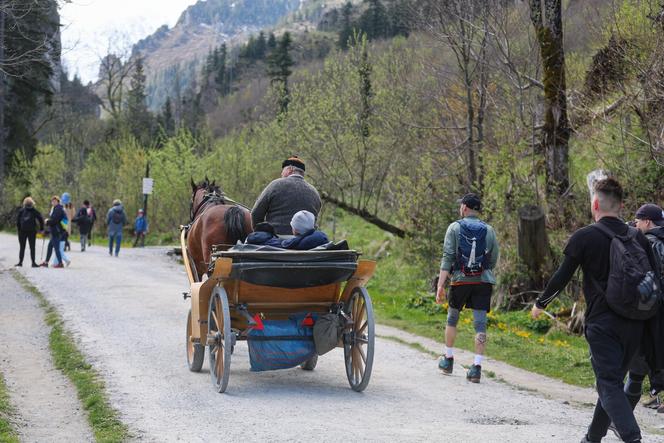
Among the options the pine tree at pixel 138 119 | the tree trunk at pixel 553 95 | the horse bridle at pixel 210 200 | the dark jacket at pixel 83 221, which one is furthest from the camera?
the pine tree at pixel 138 119

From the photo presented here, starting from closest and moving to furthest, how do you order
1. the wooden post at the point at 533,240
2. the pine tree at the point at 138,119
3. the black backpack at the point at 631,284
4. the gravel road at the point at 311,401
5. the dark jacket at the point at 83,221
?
the black backpack at the point at 631,284 < the gravel road at the point at 311,401 < the wooden post at the point at 533,240 < the dark jacket at the point at 83,221 < the pine tree at the point at 138,119

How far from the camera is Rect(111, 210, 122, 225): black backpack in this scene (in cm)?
2859

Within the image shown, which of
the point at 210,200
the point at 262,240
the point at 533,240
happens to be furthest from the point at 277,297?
the point at 533,240

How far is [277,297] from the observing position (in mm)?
8430

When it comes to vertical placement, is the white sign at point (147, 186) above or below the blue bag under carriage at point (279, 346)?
above

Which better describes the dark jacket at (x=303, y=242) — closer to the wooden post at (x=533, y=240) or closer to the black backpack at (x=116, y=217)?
the wooden post at (x=533, y=240)

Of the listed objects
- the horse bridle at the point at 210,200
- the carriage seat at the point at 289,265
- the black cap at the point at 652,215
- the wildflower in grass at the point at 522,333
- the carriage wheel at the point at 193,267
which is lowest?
the wildflower in grass at the point at 522,333

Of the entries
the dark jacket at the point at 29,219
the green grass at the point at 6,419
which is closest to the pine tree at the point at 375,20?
the dark jacket at the point at 29,219

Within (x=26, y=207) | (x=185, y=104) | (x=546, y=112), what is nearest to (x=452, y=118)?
(x=546, y=112)

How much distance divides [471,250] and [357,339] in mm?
1731

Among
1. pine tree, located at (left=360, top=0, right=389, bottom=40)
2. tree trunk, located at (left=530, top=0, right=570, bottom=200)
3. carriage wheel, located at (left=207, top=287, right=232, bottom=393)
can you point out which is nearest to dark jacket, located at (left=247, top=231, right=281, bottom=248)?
carriage wheel, located at (left=207, top=287, right=232, bottom=393)

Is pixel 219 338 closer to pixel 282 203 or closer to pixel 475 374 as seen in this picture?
pixel 282 203

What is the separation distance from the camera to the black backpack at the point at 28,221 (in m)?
22.4

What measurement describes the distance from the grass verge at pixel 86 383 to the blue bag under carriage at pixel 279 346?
1.50m
